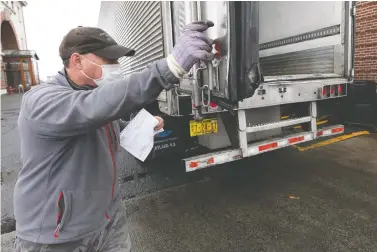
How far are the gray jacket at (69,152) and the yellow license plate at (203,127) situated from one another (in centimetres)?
162

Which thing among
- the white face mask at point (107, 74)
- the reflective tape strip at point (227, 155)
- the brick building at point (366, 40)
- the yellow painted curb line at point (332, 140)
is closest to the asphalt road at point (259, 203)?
the yellow painted curb line at point (332, 140)

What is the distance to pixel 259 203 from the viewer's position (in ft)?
10.8

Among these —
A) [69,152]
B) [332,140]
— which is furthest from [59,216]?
[332,140]

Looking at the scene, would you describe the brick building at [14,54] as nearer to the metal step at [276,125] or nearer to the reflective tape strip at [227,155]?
the reflective tape strip at [227,155]

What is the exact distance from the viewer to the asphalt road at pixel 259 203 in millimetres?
2576

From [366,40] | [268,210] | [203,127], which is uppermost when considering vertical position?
[366,40]

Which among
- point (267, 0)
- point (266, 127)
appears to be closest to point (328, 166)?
point (266, 127)

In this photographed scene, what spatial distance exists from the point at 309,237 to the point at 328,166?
81.9 inches

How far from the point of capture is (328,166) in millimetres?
4324

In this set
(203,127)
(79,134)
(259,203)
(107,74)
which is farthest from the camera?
(259,203)

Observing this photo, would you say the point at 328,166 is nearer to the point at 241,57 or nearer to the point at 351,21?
the point at 351,21

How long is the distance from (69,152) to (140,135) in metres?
0.42

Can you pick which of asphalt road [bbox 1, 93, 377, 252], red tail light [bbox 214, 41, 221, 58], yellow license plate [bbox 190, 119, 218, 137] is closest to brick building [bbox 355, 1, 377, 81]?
asphalt road [bbox 1, 93, 377, 252]

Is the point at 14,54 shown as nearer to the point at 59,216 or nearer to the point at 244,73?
the point at 59,216
